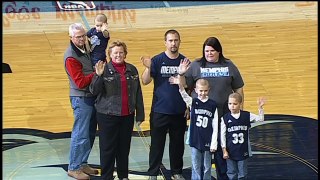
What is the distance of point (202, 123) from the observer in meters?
7.09

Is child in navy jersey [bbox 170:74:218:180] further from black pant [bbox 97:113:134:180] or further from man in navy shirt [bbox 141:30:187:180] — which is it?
black pant [bbox 97:113:134:180]

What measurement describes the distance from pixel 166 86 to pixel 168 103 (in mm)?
172

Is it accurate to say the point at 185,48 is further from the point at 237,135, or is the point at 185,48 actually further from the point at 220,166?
the point at 237,135

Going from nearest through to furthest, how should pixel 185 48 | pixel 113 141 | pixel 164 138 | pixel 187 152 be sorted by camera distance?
pixel 113 141 < pixel 164 138 < pixel 187 152 < pixel 185 48

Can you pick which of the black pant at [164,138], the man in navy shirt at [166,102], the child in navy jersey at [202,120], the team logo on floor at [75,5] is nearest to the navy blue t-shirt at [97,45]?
the man in navy shirt at [166,102]

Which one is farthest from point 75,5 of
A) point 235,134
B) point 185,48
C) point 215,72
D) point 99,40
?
point 235,134

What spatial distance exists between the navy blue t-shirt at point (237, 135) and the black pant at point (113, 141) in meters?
1.00

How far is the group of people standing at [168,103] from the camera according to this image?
7082mm

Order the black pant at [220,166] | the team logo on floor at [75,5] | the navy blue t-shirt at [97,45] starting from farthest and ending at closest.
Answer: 1. the team logo on floor at [75,5]
2. the navy blue t-shirt at [97,45]
3. the black pant at [220,166]

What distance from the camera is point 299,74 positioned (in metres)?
11.3

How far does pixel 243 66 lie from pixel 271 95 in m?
1.30

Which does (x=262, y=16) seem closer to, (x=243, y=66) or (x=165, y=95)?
(x=243, y=66)

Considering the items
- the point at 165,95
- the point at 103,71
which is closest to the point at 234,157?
the point at 165,95

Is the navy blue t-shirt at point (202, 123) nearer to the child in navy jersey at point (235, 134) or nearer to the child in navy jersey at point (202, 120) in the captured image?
the child in navy jersey at point (202, 120)
